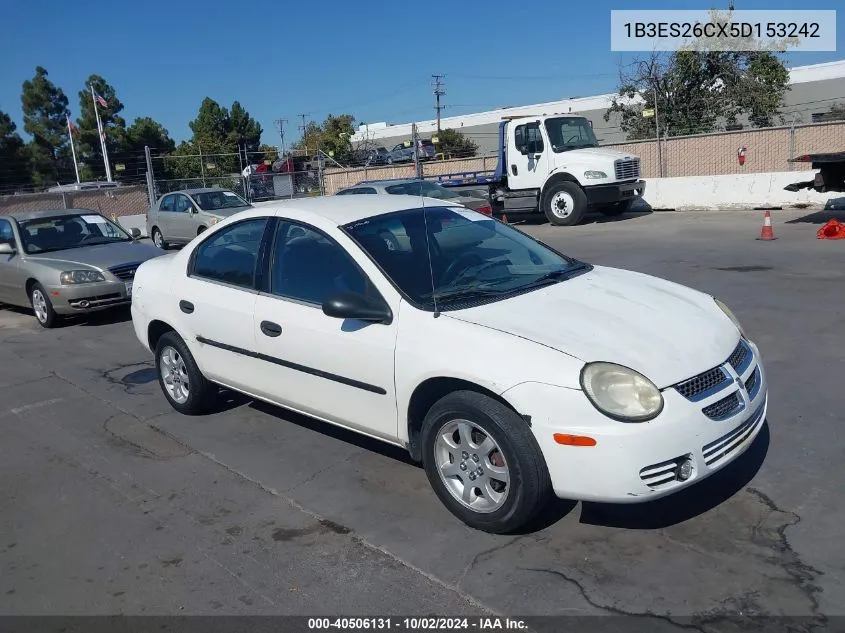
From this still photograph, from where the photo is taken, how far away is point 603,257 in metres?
12.3

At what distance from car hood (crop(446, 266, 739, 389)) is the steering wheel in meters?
0.45

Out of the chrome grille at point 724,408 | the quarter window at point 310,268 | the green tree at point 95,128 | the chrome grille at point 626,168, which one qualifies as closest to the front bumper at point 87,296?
the quarter window at point 310,268

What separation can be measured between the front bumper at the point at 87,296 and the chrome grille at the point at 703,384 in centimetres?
785

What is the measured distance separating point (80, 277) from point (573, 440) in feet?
26.0

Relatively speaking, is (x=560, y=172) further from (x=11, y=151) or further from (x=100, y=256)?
(x=11, y=151)

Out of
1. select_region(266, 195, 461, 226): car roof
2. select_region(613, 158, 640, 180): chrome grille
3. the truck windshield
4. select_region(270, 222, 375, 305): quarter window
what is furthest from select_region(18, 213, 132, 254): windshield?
select_region(613, 158, 640, 180): chrome grille

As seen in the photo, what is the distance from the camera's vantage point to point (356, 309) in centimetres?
395

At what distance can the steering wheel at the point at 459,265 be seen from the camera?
4.33 metres

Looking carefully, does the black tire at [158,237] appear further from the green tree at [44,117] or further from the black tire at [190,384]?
the green tree at [44,117]

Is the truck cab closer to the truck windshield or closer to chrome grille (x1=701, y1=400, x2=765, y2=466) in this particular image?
the truck windshield

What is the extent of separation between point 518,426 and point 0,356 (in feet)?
23.3

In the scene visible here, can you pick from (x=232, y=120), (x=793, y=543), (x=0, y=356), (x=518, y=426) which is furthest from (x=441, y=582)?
(x=232, y=120)

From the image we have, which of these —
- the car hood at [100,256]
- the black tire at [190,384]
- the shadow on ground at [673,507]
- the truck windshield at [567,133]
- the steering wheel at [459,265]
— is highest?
the truck windshield at [567,133]

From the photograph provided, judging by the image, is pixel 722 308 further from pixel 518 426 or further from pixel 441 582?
pixel 441 582
